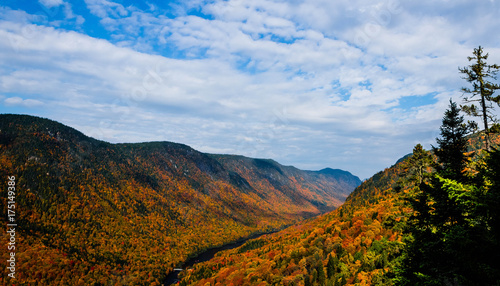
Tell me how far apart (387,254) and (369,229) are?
16878 mm

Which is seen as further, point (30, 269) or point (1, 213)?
point (1, 213)

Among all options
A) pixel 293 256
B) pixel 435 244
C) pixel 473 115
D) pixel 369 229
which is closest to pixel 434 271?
pixel 435 244

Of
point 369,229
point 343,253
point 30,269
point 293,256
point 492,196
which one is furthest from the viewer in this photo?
point 30,269

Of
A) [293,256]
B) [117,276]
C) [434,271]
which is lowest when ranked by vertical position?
[117,276]

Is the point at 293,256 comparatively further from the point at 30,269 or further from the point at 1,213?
the point at 1,213

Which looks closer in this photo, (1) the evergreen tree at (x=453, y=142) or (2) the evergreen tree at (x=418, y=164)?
(1) the evergreen tree at (x=453, y=142)

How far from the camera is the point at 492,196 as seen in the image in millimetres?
11930

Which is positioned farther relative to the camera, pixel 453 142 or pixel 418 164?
pixel 418 164

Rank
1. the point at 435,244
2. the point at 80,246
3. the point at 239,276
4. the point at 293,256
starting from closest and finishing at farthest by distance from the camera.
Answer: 1. the point at 435,244
2. the point at 293,256
3. the point at 239,276
4. the point at 80,246

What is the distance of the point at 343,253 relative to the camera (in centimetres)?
4700

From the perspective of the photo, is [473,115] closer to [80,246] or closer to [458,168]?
[458,168]

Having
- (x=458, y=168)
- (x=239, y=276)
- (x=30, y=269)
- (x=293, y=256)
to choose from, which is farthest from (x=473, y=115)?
(x=30, y=269)

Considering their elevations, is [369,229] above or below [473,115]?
below

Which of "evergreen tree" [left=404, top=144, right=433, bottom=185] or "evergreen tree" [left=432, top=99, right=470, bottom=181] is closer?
"evergreen tree" [left=432, top=99, right=470, bottom=181]
